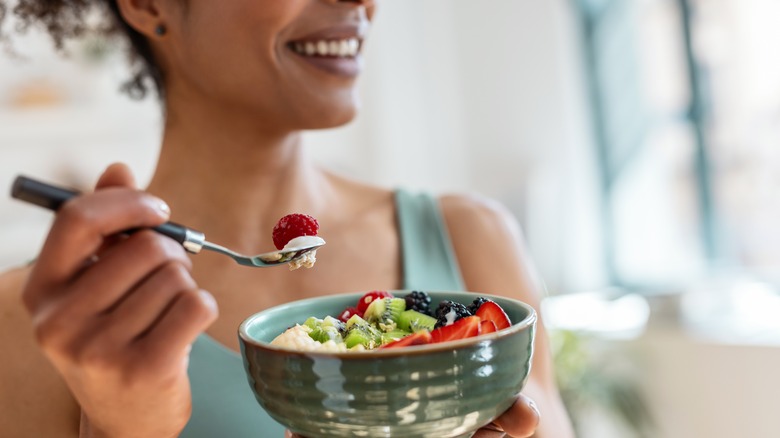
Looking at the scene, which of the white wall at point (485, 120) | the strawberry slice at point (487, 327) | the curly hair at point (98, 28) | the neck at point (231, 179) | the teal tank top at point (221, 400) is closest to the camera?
the strawberry slice at point (487, 327)

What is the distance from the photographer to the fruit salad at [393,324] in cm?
50

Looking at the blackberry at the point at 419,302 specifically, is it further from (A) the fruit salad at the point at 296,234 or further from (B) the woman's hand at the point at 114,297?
(B) the woman's hand at the point at 114,297

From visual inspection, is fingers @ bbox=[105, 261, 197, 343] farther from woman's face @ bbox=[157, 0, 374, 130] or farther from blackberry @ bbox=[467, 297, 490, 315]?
woman's face @ bbox=[157, 0, 374, 130]

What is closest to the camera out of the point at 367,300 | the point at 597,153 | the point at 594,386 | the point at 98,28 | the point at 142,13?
the point at 367,300

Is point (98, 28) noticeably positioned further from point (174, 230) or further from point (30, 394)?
point (174, 230)

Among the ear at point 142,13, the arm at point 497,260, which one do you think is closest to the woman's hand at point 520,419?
the arm at point 497,260

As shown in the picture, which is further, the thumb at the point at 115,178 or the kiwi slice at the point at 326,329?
the kiwi slice at the point at 326,329

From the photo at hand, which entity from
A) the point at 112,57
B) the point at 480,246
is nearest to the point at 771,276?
the point at 480,246

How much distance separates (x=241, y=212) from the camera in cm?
95

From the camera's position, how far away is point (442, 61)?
Result: 11.8ft

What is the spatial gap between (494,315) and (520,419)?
0.08 meters

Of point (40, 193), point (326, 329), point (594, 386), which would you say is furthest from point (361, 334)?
point (594, 386)

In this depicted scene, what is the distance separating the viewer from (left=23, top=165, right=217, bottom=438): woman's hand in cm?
42

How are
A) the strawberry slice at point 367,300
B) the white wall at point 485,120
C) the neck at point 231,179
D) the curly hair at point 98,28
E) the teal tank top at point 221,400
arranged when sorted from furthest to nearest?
the white wall at point 485,120
the curly hair at point 98,28
the neck at point 231,179
the teal tank top at point 221,400
the strawberry slice at point 367,300
